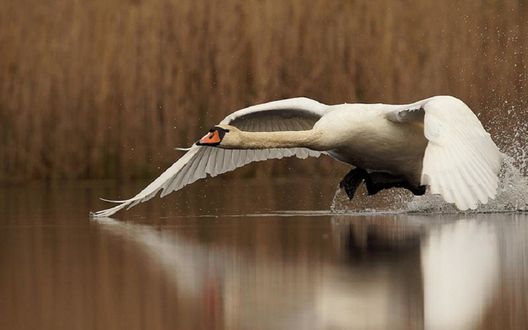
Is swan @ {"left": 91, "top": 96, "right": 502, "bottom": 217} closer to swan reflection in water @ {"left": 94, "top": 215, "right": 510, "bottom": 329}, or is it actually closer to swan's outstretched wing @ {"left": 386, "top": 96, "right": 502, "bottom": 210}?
swan's outstretched wing @ {"left": 386, "top": 96, "right": 502, "bottom": 210}

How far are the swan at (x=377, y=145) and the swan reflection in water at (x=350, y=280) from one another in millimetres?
376

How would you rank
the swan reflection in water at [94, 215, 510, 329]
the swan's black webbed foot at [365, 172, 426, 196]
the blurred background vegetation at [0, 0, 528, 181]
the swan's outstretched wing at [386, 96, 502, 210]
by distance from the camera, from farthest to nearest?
1. the blurred background vegetation at [0, 0, 528, 181]
2. the swan's black webbed foot at [365, 172, 426, 196]
3. the swan's outstretched wing at [386, 96, 502, 210]
4. the swan reflection in water at [94, 215, 510, 329]

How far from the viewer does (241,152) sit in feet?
37.4

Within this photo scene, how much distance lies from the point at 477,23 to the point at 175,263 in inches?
403

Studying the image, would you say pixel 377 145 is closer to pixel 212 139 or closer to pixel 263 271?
pixel 212 139

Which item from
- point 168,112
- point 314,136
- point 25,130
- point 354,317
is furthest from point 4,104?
point 354,317

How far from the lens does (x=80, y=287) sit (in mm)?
5945

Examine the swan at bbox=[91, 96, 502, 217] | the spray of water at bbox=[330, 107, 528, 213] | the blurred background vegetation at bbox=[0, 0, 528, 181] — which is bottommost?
the spray of water at bbox=[330, 107, 528, 213]

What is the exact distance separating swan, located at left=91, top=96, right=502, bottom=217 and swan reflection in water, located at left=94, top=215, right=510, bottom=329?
38 cm

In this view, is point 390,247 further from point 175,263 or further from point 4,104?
point 4,104

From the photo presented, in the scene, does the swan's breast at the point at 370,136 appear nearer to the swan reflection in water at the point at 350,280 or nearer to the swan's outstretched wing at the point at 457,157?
the swan's outstretched wing at the point at 457,157

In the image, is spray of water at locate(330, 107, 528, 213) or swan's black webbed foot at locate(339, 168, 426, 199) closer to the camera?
swan's black webbed foot at locate(339, 168, 426, 199)

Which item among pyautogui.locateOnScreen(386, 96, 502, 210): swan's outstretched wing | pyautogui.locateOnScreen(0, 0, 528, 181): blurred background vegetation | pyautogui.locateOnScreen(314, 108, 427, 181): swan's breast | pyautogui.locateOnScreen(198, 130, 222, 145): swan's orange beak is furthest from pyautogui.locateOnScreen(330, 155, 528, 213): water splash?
pyautogui.locateOnScreen(0, 0, 528, 181): blurred background vegetation

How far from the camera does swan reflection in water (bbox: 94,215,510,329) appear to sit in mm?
4898
